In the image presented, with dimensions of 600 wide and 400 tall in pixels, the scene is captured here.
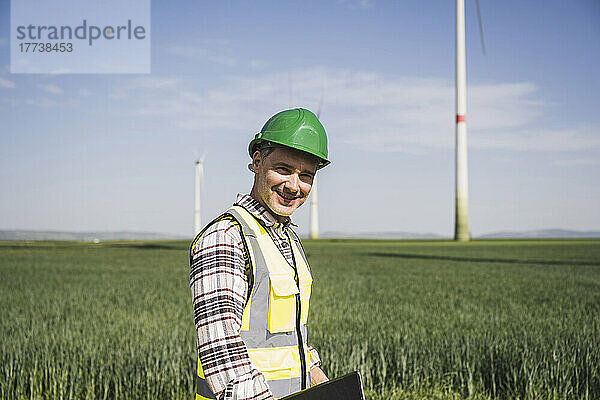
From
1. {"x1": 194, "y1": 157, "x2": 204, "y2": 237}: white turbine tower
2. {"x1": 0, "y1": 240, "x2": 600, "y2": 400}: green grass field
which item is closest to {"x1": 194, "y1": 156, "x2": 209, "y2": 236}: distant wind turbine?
{"x1": 194, "y1": 157, "x2": 204, "y2": 237}: white turbine tower

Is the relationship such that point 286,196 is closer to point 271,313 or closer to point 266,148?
point 266,148

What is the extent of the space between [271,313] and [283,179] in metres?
0.52

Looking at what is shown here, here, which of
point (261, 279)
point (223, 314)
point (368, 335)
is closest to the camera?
point (223, 314)

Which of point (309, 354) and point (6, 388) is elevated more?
point (309, 354)

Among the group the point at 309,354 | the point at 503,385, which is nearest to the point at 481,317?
the point at 503,385

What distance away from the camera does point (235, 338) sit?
1921mm

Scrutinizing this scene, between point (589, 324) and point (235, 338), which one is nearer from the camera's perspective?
point (235, 338)

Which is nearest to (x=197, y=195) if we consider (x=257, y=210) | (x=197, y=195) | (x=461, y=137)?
(x=197, y=195)

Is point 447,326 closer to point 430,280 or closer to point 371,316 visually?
point 371,316

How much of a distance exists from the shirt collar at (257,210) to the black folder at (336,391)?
2.36 ft

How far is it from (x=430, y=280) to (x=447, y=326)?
10865 millimetres

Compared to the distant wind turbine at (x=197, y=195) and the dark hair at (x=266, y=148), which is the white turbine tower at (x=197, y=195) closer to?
the distant wind turbine at (x=197, y=195)

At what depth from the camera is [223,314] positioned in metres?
1.93

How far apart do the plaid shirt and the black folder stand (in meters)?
0.27
